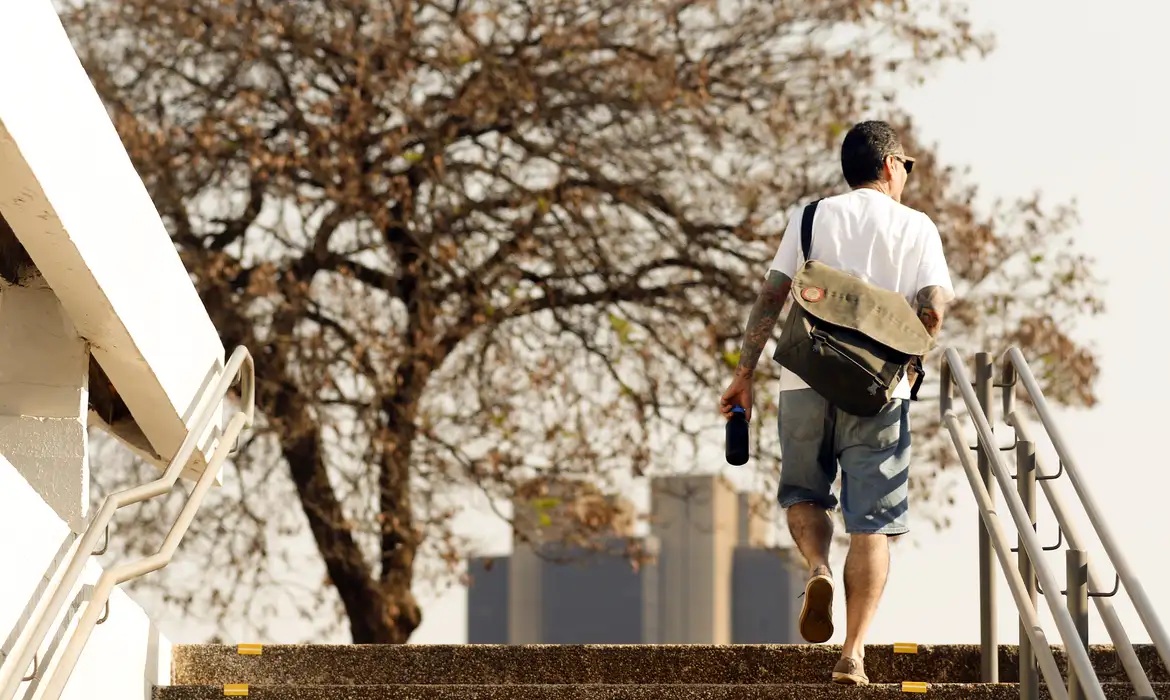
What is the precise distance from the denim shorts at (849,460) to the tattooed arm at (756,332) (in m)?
0.13

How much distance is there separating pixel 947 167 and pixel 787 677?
7.78m

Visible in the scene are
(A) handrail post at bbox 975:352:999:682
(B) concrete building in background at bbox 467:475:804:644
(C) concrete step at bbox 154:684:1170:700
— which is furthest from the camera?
(B) concrete building in background at bbox 467:475:804:644

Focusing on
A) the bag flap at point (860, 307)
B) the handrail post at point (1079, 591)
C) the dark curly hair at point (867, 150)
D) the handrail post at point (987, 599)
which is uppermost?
the dark curly hair at point (867, 150)

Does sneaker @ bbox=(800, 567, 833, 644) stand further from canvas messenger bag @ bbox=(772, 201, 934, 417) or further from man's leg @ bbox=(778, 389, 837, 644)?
canvas messenger bag @ bbox=(772, 201, 934, 417)

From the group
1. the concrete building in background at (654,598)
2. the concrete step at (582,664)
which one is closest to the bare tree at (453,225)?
the concrete step at (582,664)

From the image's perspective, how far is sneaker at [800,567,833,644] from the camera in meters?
5.22

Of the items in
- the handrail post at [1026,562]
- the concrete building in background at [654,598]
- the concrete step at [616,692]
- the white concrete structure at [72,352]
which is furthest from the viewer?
the concrete building in background at [654,598]

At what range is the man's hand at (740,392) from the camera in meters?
5.53

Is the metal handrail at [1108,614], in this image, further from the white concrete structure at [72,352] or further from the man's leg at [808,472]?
the white concrete structure at [72,352]

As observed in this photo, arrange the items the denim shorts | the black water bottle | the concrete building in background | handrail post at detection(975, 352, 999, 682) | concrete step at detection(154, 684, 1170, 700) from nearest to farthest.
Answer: concrete step at detection(154, 684, 1170, 700), the denim shorts, the black water bottle, handrail post at detection(975, 352, 999, 682), the concrete building in background

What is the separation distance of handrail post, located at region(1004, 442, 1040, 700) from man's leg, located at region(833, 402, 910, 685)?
1.17ft

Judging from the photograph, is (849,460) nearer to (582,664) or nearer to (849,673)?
(849,673)

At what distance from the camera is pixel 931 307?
5.38 m

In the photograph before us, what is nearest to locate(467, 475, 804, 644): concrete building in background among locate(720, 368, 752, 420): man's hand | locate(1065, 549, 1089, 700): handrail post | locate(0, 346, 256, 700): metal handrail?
locate(720, 368, 752, 420): man's hand
